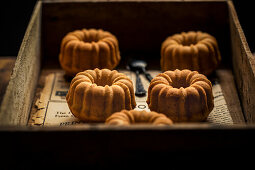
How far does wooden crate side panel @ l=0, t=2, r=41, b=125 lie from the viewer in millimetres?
2000

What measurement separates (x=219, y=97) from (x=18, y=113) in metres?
1.14

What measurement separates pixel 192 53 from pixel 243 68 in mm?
338

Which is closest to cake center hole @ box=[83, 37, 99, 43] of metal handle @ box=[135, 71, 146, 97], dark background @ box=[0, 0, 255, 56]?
metal handle @ box=[135, 71, 146, 97]

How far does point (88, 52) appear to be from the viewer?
2709mm

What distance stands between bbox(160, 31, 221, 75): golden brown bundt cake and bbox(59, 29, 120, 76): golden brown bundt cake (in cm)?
33

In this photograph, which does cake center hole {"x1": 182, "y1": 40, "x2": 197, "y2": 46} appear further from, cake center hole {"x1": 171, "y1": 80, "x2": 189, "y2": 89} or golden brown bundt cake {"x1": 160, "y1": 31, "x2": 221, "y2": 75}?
cake center hole {"x1": 171, "y1": 80, "x2": 189, "y2": 89}

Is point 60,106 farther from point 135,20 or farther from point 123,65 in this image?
point 135,20

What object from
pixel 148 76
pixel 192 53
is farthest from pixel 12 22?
pixel 192 53

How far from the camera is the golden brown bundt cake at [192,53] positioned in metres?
2.70

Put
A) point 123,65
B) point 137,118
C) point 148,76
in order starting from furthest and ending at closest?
point 123,65 < point 148,76 < point 137,118

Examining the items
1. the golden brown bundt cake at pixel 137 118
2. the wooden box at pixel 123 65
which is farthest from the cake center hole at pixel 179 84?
the golden brown bundt cake at pixel 137 118

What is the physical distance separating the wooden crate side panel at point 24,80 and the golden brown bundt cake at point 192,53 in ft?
2.57
